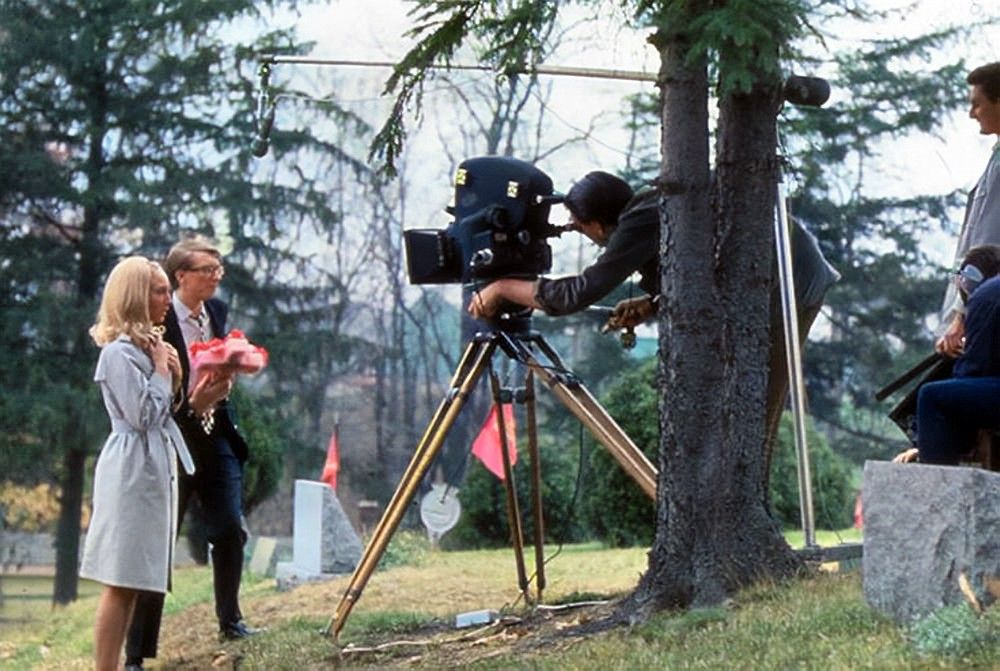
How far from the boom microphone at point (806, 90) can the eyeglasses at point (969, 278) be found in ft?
3.13

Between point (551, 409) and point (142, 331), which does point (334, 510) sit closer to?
point (142, 331)

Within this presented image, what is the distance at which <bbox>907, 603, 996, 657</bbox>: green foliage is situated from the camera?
4.48 metres

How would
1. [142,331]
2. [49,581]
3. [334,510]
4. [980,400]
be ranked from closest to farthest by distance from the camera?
[980,400] → [142,331] → [334,510] → [49,581]

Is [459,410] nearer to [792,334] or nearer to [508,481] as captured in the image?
[508,481]

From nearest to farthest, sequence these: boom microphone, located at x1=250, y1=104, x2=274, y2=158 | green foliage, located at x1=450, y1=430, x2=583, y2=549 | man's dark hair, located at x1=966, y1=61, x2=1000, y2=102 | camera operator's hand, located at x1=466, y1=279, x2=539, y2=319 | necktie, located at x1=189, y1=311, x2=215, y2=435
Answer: man's dark hair, located at x1=966, y1=61, x2=1000, y2=102 → camera operator's hand, located at x1=466, y1=279, x2=539, y2=319 → necktie, located at x1=189, y1=311, x2=215, y2=435 → boom microphone, located at x1=250, y1=104, x2=274, y2=158 → green foliage, located at x1=450, y1=430, x2=583, y2=549

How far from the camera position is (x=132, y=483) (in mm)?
6129

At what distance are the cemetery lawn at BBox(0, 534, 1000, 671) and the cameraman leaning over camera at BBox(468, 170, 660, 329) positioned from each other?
1214 mm

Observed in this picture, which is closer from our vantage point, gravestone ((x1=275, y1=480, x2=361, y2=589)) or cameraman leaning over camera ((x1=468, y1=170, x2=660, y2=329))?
cameraman leaning over camera ((x1=468, y1=170, x2=660, y2=329))

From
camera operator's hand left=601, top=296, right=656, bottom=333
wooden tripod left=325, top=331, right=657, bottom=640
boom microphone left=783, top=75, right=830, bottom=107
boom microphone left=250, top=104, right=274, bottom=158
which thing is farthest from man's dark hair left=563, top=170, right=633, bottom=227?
boom microphone left=250, top=104, right=274, bottom=158

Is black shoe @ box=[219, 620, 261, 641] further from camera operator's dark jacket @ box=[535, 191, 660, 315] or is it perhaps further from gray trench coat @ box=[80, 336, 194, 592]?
camera operator's dark jacket @ box=[535, 191, 660, 315]

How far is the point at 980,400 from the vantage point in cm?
540

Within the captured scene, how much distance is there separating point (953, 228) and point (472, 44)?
737 inches

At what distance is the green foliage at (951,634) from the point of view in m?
4.48

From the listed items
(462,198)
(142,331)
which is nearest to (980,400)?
(462,198)
